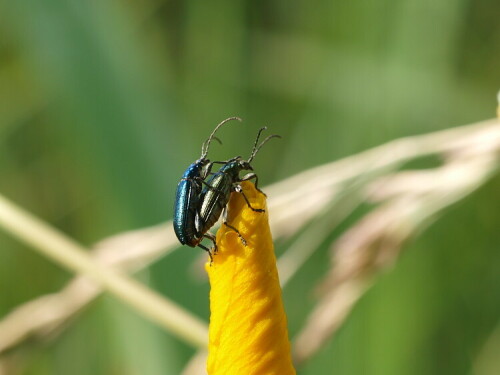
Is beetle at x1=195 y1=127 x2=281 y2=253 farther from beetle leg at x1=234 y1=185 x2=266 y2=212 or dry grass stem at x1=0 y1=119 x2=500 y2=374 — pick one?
dry grass stem at x1=0 y1=119 x2=500 y2=374

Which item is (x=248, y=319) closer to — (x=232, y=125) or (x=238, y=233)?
(x=238, y=233)

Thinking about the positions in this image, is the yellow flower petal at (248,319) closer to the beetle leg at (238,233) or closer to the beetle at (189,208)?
the beetle leg at (238,233)

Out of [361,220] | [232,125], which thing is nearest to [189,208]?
[361,220]

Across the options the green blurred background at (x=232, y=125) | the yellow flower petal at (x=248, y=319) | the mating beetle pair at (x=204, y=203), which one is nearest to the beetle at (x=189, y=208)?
the mating beetle pair at (x=204, y=203)

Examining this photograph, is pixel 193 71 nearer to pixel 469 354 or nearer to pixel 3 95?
pixel 3 95

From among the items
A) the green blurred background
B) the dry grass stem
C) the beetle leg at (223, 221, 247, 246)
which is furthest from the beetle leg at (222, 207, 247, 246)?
the green blurred background
